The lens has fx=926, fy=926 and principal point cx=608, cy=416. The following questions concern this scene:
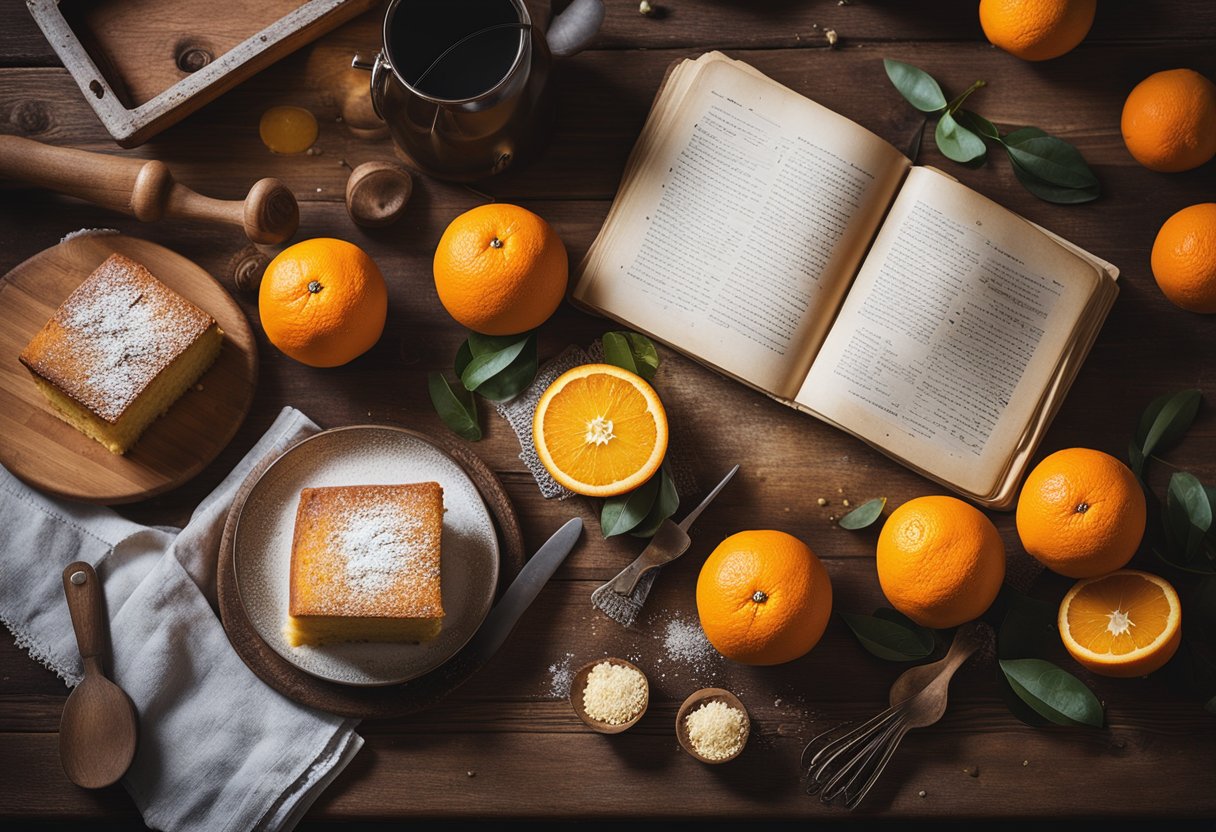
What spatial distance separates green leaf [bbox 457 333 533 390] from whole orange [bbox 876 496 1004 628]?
24.9 inches

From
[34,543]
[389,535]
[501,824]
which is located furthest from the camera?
[501,824]

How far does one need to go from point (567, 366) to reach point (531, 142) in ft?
1.16

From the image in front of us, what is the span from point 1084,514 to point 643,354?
2.27ft

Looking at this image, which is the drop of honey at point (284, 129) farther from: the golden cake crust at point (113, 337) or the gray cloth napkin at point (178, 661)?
the gray cloth napkin at point (178, 661)

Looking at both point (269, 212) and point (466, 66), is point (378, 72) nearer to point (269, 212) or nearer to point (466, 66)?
point (466, 66)

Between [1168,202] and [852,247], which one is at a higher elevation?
[852,247]

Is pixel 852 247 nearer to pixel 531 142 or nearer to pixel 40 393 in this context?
pixel 531 142

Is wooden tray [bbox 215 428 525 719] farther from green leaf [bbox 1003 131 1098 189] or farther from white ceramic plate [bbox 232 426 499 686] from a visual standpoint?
green leaf [bbox 1003 131 1098 189]

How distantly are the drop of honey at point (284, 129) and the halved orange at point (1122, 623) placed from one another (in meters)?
1.43

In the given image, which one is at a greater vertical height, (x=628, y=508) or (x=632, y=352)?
(x=632, y=352)

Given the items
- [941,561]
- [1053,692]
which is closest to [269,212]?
[941,561]

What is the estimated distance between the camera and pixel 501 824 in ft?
5.81

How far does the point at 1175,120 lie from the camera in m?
1.44

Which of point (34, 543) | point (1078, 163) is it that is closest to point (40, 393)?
point (34, 543)
